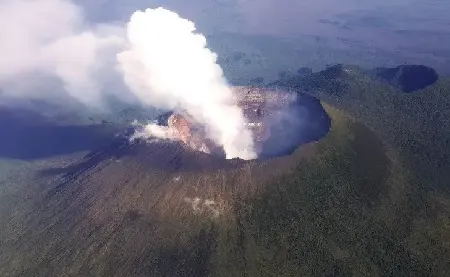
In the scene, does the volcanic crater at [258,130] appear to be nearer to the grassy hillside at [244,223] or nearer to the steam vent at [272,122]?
the steam vent at [272,122]

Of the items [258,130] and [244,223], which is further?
[258,130]

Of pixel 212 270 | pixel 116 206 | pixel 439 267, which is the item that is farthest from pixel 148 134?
pixel 439 267

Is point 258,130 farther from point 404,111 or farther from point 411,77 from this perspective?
point 411,77

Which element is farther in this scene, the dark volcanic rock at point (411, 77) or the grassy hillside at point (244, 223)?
the dark volcanic rock at point (411, 77)

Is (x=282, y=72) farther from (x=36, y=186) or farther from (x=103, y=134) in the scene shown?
(x=36, y=186)

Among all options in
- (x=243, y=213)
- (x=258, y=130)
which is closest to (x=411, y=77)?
(x=258, y=130)

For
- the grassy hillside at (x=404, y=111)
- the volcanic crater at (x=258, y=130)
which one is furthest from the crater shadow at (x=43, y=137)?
the grassy hillside at (x=404, y=111)
